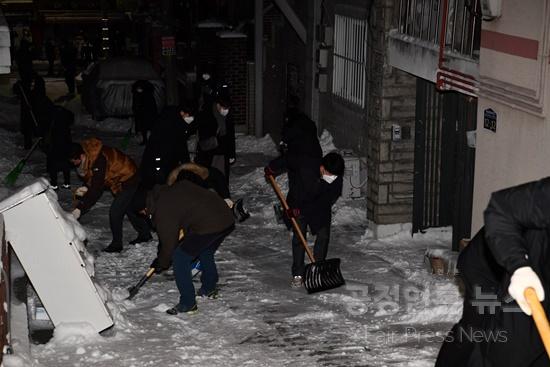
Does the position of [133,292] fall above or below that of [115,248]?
above

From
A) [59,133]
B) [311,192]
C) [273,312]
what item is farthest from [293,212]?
[59,133]

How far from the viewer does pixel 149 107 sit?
19.4 m

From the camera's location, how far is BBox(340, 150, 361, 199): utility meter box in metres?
13.7


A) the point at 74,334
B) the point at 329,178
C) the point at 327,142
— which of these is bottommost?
the point at 74,334

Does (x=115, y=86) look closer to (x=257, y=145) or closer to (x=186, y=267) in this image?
(x=257, y=145)

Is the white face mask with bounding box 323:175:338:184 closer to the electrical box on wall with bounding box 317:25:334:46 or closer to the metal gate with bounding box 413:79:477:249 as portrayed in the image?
the metal gate with bounding box 413:79:477:249

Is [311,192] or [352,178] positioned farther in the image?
[352,178]

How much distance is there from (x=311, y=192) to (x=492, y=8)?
251 centimetres

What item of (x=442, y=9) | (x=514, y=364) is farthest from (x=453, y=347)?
(x=442, y=9)

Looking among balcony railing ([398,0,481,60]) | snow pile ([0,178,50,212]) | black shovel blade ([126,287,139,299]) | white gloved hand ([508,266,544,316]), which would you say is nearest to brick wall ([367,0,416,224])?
balcony railing ([398,0,481,60])

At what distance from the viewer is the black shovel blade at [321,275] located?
1008 centimetres

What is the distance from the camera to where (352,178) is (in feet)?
45.3

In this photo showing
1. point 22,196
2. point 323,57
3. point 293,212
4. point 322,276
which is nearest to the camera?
point 22,196

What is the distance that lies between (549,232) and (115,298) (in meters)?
5.31
